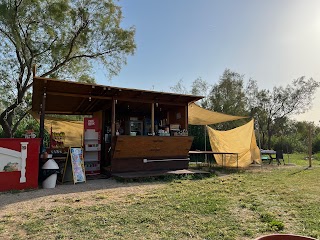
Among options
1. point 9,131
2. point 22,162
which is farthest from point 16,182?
point 9,131

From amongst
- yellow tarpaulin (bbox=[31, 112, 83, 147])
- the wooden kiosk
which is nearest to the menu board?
the wooden kiosk

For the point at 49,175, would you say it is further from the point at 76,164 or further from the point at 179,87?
the point at 179,87

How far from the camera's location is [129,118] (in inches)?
424

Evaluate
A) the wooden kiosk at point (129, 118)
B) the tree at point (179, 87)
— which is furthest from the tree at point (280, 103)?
the wooden kiosk at point (129, 118)

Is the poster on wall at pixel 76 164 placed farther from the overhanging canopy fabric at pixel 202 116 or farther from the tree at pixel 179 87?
the tree at pixel 179 87

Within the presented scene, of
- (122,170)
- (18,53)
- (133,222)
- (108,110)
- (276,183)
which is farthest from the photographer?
(18,53)

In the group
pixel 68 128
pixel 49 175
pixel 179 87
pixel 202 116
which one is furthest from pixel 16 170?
pixel 179 87

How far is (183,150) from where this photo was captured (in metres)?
8.92

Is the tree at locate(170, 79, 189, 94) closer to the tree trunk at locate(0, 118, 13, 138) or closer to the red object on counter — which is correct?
the tree trunk at locate(0, 118, 13, 138)

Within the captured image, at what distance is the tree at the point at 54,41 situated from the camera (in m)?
12.1

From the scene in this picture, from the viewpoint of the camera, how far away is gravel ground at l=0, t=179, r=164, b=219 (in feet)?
14.6

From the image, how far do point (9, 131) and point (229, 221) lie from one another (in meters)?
12.7

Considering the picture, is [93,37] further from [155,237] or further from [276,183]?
[155,237]

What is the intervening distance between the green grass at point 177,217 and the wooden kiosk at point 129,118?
8.71ft
